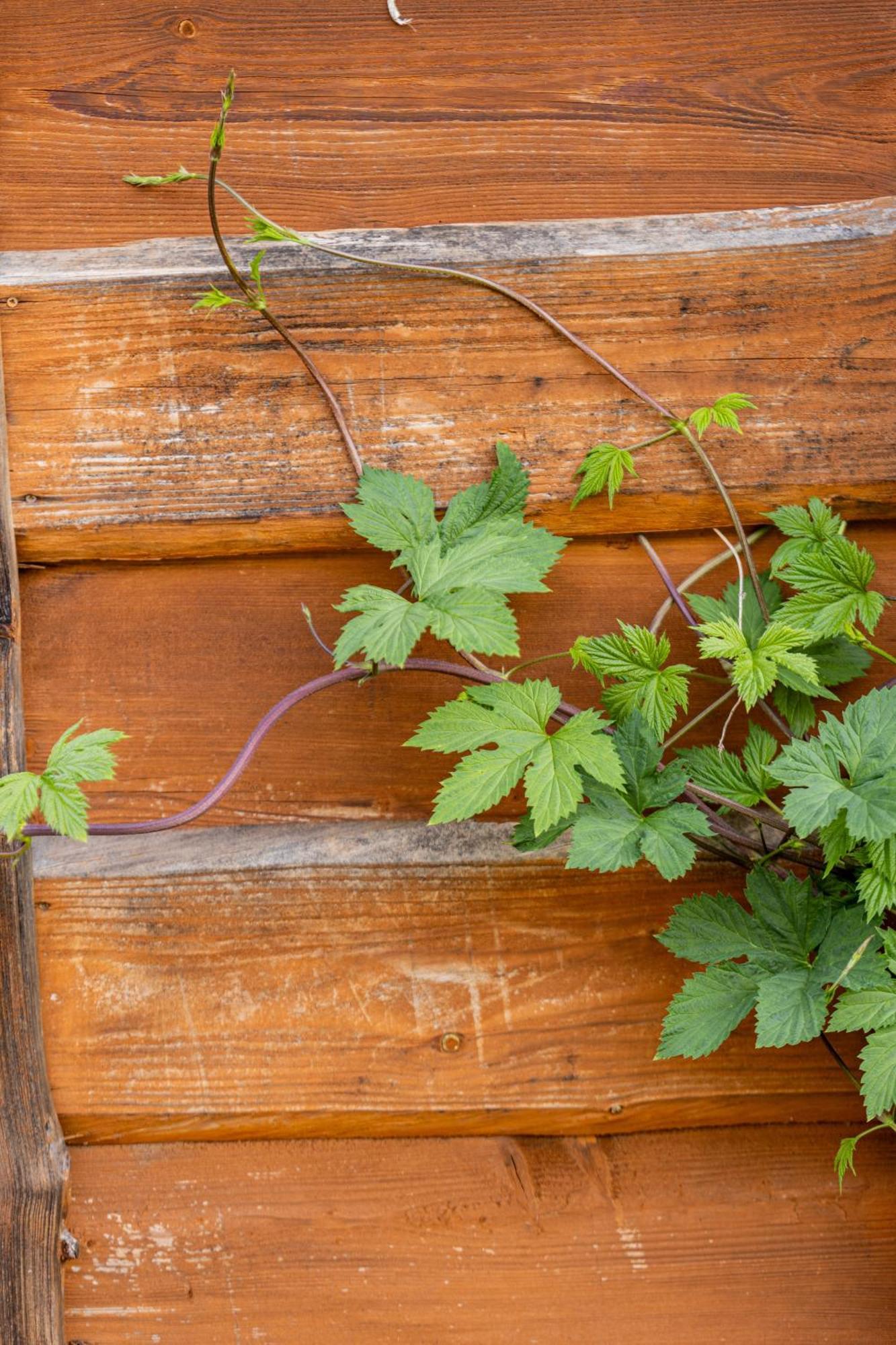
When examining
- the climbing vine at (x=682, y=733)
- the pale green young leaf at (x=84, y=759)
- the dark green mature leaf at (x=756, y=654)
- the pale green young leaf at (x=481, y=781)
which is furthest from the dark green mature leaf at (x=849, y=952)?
the pale green young leaf at (x=84, y=759)

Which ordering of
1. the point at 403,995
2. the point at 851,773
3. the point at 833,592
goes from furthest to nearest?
the point at 403,995 < the point at 833,592 < the point at 851,773

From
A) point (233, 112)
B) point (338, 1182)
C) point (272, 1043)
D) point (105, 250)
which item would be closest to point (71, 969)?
point (272, 1043)

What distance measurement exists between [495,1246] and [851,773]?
659 mm

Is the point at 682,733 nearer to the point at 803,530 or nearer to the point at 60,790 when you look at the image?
the point at 803,530

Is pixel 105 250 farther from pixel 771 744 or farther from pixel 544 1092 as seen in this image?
pixel 544 1092

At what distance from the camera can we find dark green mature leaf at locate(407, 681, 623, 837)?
816 millimetres

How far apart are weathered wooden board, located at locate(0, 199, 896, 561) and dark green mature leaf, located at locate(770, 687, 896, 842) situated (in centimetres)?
28

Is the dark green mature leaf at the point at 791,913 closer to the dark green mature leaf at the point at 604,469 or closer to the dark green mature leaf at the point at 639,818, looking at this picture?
the dark green mature leaf at the point at 639,818

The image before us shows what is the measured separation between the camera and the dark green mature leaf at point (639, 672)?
87cm

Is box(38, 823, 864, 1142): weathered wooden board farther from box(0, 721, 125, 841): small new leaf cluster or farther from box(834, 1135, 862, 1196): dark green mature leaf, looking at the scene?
box(0, 721, 125, 841): small new leaf cluster

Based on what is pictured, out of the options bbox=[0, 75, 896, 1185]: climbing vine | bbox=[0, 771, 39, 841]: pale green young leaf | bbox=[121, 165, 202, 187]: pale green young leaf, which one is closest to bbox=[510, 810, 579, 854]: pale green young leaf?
bbox=[0, 75, 896, 1185]: climbing vine

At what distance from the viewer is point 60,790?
84cm

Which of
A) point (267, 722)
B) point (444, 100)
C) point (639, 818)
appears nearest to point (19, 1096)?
point (267, 722)

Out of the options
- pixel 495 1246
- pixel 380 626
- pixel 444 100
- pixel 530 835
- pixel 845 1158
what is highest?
pixel 444 100
